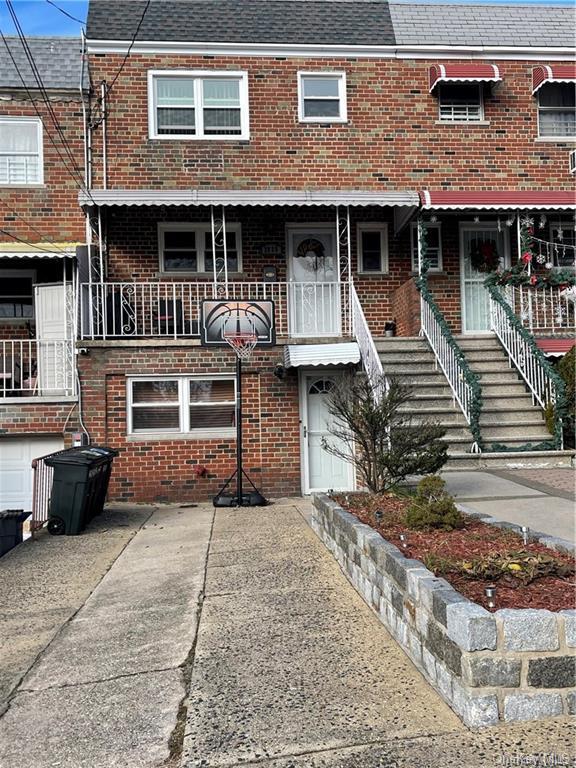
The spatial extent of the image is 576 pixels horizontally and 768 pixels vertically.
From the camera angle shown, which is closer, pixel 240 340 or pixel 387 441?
pixel 387 441

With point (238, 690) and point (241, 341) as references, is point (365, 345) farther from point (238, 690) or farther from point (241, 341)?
point (238, 690)

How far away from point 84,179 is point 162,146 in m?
1.63

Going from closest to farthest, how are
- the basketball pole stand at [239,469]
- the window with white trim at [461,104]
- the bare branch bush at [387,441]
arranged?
1. the bare branch bush at [387,441]
2. the basketball pole stand at [239,469]
3. the window with white trim at [461,104]

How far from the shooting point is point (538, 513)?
663 cm

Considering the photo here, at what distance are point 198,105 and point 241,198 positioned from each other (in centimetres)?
279

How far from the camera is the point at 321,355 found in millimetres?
10844

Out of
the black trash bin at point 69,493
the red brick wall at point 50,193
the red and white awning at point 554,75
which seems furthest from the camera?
the red and white awning at point 554,75

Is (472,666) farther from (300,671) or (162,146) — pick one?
(162,146)

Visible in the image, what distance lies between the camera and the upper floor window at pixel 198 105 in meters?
13.1

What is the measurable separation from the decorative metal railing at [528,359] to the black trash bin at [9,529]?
761 centimetres

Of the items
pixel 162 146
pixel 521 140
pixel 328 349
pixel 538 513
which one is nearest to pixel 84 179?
pixel 162 146

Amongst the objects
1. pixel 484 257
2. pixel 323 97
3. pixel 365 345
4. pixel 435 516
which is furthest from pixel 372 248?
pixel 435 516

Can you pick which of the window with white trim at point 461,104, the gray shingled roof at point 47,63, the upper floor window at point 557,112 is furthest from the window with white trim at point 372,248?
the gray shingled roof at point 47,63

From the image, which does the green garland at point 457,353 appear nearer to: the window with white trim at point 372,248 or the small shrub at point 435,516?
the window with white trim at point 372,248
